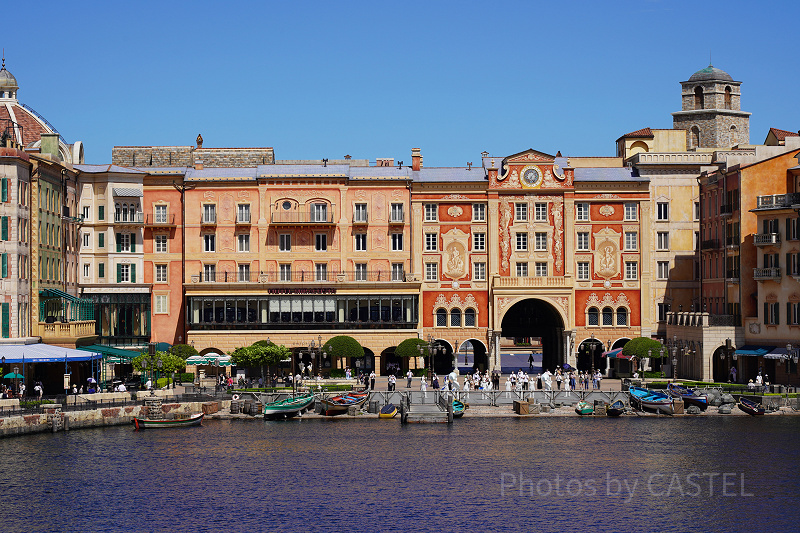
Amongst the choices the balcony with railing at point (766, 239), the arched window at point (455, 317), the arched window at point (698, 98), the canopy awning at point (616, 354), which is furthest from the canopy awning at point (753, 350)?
the arched window at point (698, 98)

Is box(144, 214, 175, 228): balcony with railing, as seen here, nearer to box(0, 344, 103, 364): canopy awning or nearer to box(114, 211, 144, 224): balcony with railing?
box(114, 211, 144, 224): balcony with railing

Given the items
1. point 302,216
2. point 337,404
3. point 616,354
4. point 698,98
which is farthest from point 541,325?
point 698,98

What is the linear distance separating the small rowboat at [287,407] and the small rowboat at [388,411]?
5.30 metres

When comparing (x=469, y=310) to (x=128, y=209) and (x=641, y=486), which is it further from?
(x=641, y=486)

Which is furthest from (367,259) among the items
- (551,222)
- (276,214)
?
(551,222)

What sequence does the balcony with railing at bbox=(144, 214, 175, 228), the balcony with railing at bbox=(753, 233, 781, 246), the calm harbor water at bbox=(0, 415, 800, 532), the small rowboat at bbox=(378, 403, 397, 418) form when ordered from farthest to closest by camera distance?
the balcony with railing at bbox=(144, 214, 175, 228) → the balcony with railing at bbox=(753, 233, 781, 246) → the small rowboat at bbox=(378, 403, 397, 418) → the calm harbor water at bbox=(0, 415, 800, 532)

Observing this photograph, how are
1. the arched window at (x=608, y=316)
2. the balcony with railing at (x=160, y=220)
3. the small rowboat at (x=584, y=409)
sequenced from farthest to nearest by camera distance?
the arched window at (x=608, y=316), the balcony with railing at (x=160, y=220), the small rowboat at (x=584, y=409)

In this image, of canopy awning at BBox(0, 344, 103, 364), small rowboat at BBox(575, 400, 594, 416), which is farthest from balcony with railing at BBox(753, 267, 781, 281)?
canopy awning at BBox(0, 344, 103, 364)

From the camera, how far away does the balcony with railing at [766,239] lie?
9081cm

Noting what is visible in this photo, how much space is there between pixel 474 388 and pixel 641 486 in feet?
112

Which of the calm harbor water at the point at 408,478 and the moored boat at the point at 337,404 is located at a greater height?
the moored boat at the point at 337,404

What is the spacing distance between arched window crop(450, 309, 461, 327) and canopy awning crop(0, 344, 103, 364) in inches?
1365

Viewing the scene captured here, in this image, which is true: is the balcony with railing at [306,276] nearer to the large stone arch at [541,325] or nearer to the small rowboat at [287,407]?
the large stone arch at [541,325]

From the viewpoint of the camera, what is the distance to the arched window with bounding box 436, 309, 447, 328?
105 m
